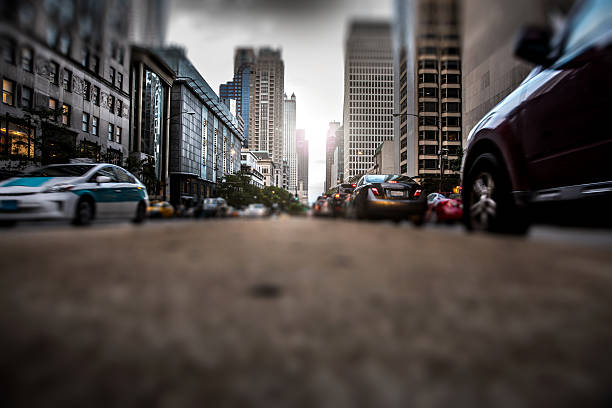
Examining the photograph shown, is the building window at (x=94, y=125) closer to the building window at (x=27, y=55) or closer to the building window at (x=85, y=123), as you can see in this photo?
the building window at (x=85, y=123)

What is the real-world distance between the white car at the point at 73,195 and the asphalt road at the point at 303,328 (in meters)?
2.28

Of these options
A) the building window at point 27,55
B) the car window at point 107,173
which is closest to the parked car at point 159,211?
the car window at point 107,173

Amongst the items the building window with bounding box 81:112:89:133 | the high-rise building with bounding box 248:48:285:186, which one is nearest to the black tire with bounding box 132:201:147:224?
the building window with bounding box 81:112:89:133

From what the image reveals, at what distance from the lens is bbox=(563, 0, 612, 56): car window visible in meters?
1.58

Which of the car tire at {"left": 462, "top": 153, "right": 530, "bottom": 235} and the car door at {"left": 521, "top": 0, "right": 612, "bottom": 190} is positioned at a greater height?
the car door at {"left": 521, "top": 0, "right": 612, "bottom": 190}

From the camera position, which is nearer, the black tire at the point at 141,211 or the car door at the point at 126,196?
the car door at the point at 126,196

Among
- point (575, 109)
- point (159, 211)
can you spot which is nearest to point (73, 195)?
point (159, 211)

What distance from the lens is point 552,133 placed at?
2410 mm

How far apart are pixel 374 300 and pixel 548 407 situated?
1.70ft

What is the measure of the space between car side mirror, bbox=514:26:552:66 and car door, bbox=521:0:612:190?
14 cm

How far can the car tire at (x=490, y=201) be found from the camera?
2.68 metres

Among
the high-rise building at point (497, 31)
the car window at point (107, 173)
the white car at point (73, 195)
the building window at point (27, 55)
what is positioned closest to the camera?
the high-rise building at point (497, 31)

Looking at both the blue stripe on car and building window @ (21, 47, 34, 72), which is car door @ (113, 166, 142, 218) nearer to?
the blue stripe on car

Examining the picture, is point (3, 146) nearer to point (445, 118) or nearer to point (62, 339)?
point (62, 339)
